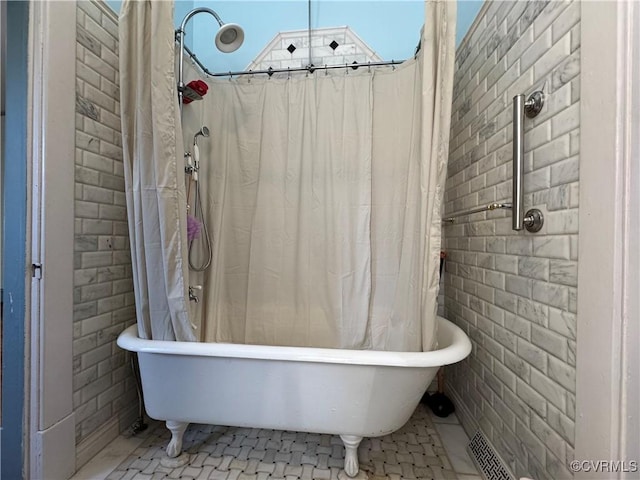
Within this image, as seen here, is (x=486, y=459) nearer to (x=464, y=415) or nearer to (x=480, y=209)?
(x=464, y=415)

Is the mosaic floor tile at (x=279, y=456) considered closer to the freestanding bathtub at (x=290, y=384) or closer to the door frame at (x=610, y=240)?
the freestanding bathtub at (x=290, y=384)

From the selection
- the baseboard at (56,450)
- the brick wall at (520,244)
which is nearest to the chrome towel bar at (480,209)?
the brick wall at (520,244)

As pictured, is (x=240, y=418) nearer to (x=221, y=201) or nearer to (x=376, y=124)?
(x=221, y=201)

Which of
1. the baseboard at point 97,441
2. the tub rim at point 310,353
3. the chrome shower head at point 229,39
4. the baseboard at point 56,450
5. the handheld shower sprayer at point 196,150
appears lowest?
the baseboard at point 97,441

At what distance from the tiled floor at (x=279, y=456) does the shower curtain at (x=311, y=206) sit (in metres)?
0.45

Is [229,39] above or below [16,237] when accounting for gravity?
above

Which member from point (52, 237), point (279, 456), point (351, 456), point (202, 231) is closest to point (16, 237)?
point (52, 237)

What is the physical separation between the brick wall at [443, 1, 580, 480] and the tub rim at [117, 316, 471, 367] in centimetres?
24

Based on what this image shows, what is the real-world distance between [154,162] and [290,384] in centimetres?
104

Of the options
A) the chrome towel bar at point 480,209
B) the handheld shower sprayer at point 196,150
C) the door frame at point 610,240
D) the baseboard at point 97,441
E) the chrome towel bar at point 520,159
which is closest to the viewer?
the door frame at point 610,240

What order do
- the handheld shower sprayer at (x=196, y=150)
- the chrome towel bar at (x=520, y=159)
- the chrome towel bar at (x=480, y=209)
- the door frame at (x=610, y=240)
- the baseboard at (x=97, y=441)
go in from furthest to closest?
the handheld shower sprayer at (x=196, y=150) < the baseboard at (x=97, y=441) < the chrome towel bar at (x=480, y=209) < the chrome towel bar at (x=520, y=159) < the door frame at (x=610, y=240)

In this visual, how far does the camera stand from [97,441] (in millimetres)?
1246

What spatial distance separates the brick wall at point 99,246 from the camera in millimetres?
1188

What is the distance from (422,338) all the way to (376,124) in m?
1.13
